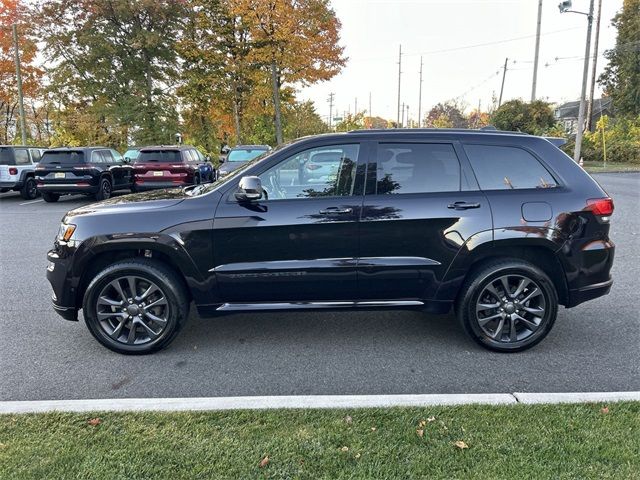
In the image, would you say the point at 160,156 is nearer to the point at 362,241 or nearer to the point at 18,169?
the point at 18,169

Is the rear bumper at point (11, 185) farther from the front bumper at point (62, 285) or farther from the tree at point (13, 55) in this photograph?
the tree at point (13, 55)

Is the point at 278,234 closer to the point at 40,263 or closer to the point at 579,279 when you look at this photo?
the point at 579,279

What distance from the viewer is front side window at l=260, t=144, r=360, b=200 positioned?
389cm

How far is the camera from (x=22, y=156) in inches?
599

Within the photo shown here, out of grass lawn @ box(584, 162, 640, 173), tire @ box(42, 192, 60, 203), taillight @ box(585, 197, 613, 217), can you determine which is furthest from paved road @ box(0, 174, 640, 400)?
grass lawn @ box(584, 162, 640, 173)

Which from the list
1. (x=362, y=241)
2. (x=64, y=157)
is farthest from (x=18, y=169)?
(x=362, y=241)

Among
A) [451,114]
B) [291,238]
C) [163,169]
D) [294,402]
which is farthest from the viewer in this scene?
[451,114]

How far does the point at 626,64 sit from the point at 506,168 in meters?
44.3

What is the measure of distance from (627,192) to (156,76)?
25.6 m

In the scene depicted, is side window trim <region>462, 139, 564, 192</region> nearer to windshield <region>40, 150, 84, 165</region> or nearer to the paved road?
the paved road

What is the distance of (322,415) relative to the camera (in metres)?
2.91

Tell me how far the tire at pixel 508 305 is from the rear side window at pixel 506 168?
25.3 inches

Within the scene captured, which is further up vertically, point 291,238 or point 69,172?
point 69,172

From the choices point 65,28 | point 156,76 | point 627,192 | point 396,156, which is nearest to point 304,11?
point 156,76
